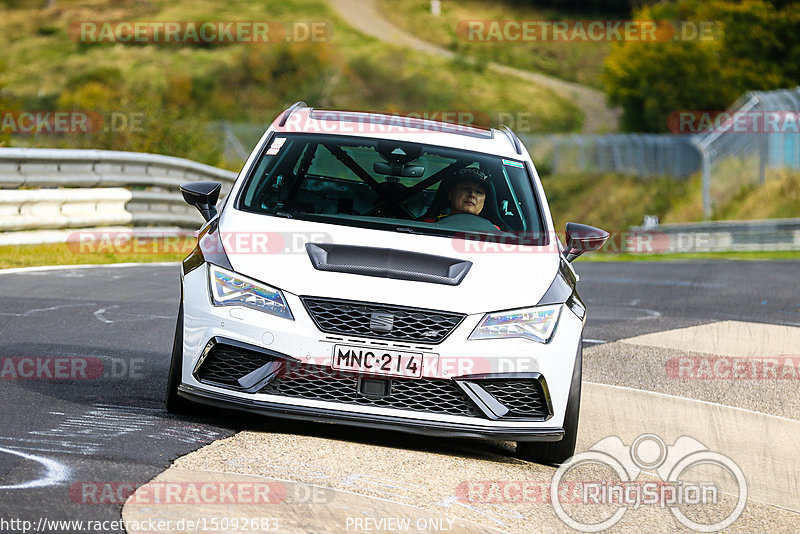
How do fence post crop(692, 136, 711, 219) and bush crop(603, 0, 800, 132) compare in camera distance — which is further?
bush crop(603, 0, 800, 132)

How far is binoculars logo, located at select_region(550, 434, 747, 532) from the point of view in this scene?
5781mm

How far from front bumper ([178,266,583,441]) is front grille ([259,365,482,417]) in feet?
0.08

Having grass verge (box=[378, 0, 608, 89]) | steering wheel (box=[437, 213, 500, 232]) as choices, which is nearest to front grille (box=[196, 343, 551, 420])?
steering wheel (box=[437, 213, 500, 232])

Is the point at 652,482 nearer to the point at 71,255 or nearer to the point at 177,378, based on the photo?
the point at 177,378

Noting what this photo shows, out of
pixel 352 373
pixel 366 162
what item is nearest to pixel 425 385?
pixel 352 373

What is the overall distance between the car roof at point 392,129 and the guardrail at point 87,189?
7511 mm

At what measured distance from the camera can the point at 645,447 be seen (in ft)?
23.8

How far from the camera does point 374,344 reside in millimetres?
5727

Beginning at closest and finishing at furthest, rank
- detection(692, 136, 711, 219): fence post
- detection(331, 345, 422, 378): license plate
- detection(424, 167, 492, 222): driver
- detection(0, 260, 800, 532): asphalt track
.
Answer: detection(0, 260, 800, 532): asphalt track < detection(331, 345, 422, 378): license plate < detection(424, 167, 492, 222): driver < detection(692, 136, 711, 219): fence post

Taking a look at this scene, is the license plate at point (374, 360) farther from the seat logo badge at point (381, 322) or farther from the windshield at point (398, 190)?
the windshield at point (398, 190)

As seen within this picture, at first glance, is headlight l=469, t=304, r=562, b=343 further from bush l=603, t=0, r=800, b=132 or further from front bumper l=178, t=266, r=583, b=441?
bush l=603, t=0, r=800, b=132

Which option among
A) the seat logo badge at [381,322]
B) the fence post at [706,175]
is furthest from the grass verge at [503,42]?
the seat logo badge at [381,322]

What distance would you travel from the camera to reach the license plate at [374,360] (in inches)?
226

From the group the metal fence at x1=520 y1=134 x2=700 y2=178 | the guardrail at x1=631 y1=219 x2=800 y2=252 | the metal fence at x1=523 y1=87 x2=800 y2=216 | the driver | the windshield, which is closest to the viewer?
the windshield
